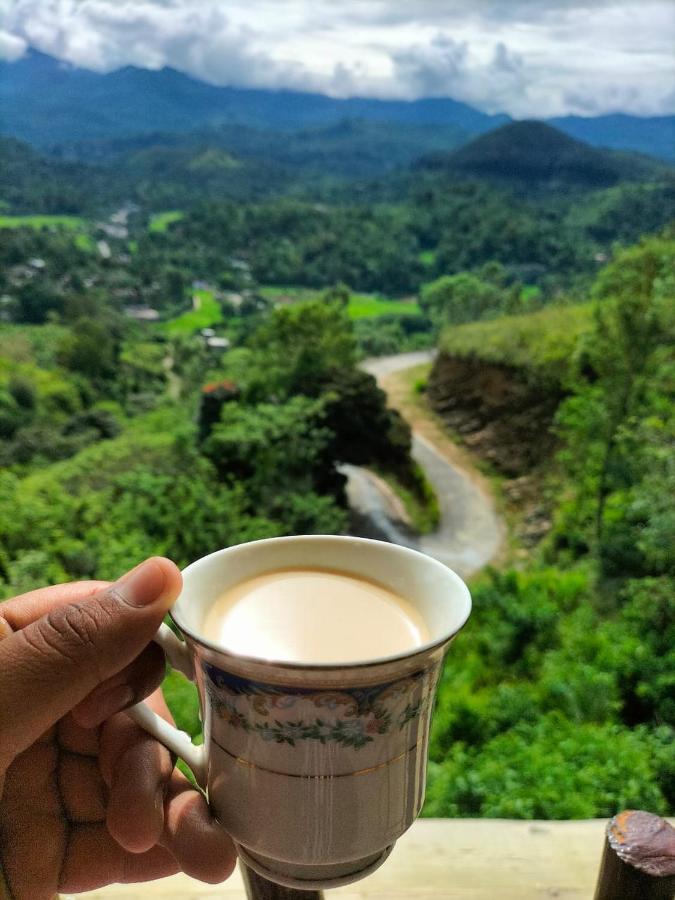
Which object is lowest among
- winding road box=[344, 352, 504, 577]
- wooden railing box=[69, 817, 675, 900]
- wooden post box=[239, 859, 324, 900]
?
winding road box=[344, 352, 504, 577]

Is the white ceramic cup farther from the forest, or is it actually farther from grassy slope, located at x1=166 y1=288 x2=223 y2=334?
grassy slope, located at x1=166 y1=288 x2=223 y2=334

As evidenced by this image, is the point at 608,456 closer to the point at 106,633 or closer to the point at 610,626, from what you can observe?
the point at 610,626

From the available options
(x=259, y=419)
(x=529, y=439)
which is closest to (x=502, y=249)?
(x=529, y=439)

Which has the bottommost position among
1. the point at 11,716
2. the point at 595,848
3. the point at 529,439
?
the point at 529,439

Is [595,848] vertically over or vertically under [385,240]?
over

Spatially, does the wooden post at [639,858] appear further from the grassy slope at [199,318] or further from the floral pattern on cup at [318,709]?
the grassy slope at [199,318]

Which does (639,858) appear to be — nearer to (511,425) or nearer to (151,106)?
(511,425)

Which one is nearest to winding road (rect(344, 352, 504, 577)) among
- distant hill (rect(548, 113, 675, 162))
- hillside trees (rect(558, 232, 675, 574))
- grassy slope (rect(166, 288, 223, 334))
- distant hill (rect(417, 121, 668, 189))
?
hillside trees (rect(558, 232, 675, 574))
